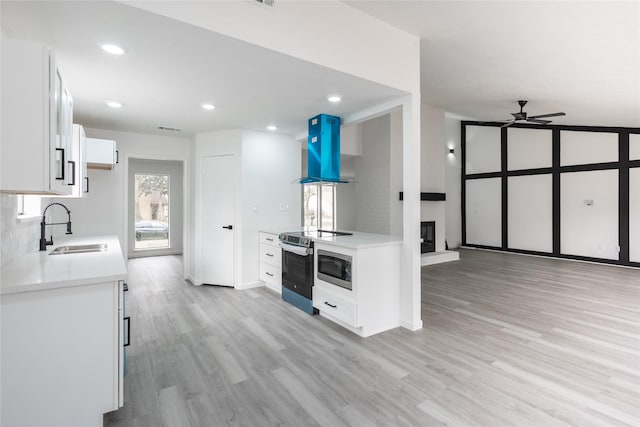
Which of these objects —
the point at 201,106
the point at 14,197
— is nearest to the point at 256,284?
the point at 201,106

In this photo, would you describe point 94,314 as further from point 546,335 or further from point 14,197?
point 546,335

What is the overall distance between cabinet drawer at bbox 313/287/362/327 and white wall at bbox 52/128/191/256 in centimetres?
323

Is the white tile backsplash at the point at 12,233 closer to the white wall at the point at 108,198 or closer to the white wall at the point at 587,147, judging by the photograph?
the white wall at the point at 108,198

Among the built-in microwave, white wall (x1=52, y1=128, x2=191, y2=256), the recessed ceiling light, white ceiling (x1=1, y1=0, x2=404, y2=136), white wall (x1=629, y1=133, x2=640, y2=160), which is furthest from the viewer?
white wall (x1=629, y1=133, x2=640, y2=160)

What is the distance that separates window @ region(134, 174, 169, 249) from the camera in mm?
8039

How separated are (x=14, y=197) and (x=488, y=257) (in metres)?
8.29

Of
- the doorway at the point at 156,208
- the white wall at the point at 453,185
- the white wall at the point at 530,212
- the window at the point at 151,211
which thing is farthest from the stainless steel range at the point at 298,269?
the white wall at the point at 530,212

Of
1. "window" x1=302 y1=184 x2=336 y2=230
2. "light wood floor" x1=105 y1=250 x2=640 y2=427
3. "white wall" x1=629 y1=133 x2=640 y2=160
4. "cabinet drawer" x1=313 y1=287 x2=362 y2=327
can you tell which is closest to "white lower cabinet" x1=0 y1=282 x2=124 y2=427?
"light wood floor" x1=105 y1=250 x2=640 y2=427

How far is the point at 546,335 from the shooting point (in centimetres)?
307

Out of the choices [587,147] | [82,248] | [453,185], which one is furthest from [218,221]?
[587,147]

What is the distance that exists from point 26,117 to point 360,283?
8.54ft

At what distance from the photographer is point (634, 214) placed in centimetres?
636

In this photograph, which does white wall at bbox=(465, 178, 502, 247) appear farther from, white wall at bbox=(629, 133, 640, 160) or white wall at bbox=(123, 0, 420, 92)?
white wall at bbox=(123, 0, 420, 92)

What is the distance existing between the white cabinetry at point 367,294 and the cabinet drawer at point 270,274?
1076mm
